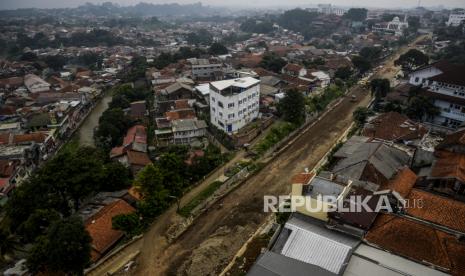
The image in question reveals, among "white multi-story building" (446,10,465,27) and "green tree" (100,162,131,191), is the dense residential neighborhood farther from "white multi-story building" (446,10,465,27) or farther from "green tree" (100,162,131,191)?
"white multi-story building" (446,10,465,27)

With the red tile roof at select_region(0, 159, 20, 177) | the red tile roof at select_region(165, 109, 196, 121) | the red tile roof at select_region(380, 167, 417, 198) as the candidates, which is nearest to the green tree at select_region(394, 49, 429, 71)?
the red tile roof at select_region(380, 167, 417, 198)

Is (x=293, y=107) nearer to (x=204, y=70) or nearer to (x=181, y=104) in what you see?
(x=181, y=104)

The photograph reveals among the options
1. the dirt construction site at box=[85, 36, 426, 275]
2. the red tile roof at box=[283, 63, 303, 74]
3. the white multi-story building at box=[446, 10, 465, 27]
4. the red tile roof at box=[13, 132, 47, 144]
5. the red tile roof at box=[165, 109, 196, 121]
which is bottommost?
the dirt construction site at box=[85, 36, 426, 275]

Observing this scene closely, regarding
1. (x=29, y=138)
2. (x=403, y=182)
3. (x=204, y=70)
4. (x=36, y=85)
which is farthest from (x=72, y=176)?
(x=36, y=85)

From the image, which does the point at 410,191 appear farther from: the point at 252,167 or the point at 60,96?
the point at 60,96

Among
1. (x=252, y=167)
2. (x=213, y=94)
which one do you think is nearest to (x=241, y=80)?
(x=213, y=94)

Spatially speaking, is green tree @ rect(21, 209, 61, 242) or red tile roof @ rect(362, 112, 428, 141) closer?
green tree @ rect(21, 209, 61, 242)
